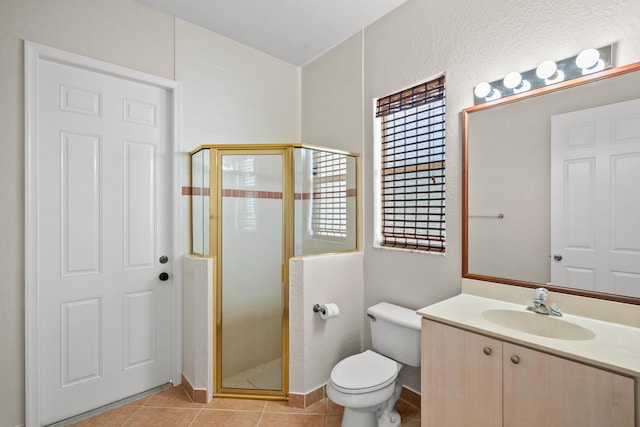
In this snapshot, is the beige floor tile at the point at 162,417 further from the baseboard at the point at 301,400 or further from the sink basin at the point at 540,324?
the sink basin at the point at 540,324

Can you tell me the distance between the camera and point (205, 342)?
80.3 inches

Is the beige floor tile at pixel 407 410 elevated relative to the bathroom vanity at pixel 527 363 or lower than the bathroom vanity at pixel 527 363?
lower

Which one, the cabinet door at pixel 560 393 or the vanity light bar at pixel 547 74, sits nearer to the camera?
the cabinet door at pixel 560 393

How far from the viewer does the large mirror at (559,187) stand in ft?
4.13

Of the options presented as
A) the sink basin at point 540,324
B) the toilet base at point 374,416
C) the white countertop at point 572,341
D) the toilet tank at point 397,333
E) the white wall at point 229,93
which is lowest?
the toilet base at point 374,416

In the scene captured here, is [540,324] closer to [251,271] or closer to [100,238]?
[251,271]

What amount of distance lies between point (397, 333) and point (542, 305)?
783 millimetres

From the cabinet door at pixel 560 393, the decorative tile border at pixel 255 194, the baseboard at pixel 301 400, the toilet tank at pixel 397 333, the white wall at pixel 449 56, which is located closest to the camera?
the cabinet door at pixel 560 393

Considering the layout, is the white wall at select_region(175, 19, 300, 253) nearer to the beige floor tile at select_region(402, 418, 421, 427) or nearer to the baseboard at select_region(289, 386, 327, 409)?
the baseboard at select_region(289, 386, 327, 409)

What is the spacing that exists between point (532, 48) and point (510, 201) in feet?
2.53

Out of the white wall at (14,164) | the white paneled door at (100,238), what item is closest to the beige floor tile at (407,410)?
the white paneled door at (100,238)

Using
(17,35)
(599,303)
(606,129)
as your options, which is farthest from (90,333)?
(606,129)

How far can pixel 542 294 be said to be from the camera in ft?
4.58

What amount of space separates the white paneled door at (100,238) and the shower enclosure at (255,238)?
13.3 inches
